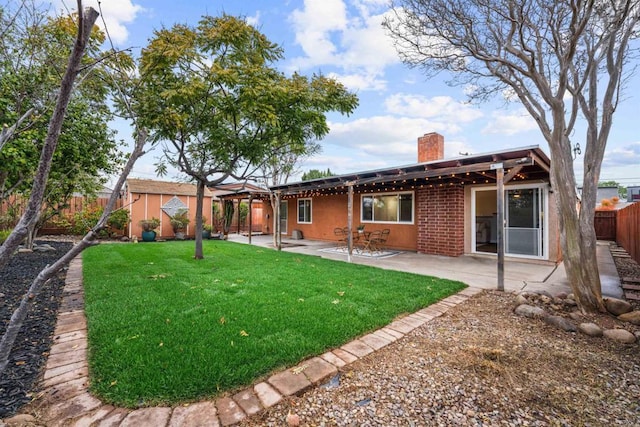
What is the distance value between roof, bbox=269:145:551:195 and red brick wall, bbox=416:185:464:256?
44cm

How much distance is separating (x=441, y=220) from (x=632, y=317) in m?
5.42

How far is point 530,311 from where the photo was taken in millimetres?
3705

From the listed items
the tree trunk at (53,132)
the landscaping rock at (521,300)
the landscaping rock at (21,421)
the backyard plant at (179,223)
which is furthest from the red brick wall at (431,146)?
the backyard plant at (179,223)

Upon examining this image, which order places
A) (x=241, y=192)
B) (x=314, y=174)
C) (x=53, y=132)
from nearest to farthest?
(x=53, y=132) → (x=241, y=192) → (x=314, y=174)

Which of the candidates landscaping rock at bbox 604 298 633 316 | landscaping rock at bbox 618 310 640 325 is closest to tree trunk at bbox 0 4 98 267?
landscaping rock at bbox 618 310 640 325

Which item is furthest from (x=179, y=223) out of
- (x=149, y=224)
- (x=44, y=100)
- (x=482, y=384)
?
(x=482, y=384)

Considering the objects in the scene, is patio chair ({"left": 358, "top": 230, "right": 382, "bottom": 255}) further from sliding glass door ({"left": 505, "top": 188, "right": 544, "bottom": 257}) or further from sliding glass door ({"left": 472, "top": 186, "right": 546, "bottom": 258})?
sliding glass door ({"left": 505, "top": 188, "right": 544, "bottom": 257})

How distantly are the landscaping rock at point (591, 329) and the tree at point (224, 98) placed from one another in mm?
5468

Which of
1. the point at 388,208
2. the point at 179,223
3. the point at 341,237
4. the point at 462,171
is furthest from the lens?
the point at 179,223

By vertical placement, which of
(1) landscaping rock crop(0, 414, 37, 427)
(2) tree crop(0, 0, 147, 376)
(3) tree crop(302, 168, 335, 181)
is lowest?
(1) landscaping rock crop(0, 414, 37, 427)

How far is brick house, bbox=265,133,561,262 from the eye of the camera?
6316mm

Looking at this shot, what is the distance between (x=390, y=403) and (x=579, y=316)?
3214 millimetres

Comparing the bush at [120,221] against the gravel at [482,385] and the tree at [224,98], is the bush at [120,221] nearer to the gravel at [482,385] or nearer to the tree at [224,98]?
the tree at [224,98]

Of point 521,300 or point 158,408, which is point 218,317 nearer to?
point 158,408
